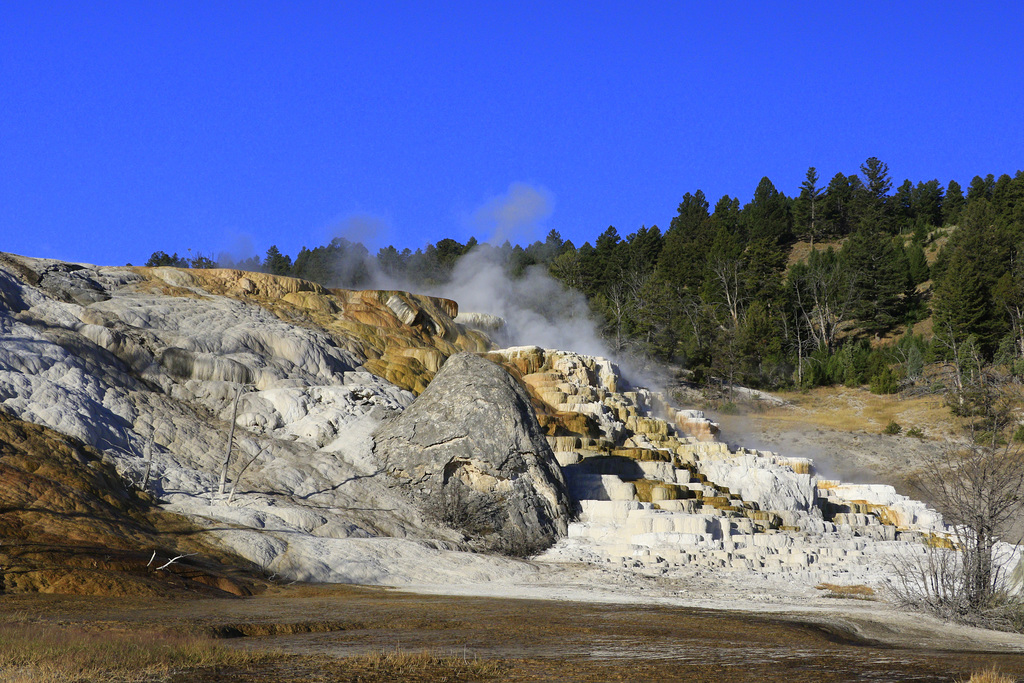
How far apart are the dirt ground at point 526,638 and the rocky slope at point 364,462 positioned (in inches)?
157

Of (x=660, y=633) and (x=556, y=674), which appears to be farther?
(x=660, y=633)

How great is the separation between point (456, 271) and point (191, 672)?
6498cm

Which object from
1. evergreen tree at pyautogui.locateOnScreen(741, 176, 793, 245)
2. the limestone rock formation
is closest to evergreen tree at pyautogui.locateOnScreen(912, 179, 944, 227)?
evergreen tree at pyautogui.locateOnScreen(741, 176, 793, 245)

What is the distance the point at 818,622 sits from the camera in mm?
12656

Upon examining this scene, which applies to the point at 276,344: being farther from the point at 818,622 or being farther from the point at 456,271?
the point at 456,271

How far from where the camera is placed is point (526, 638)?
404 inches

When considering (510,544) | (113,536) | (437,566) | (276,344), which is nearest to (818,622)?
(437,566)

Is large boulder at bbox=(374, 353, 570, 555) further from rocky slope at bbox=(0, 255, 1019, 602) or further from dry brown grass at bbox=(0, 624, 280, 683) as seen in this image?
dry brown grass at bbox=(0, 624, 280, 683)

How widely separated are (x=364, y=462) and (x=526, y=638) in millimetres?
13534

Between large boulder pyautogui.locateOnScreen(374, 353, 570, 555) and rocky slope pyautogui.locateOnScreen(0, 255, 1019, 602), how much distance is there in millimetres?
46

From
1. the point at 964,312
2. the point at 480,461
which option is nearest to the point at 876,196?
the point at 964,312

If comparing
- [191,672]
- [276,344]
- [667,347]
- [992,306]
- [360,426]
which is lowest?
[191,672]

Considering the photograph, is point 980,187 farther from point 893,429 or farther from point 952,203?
point 893,429

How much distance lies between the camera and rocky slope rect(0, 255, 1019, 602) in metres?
18.9
